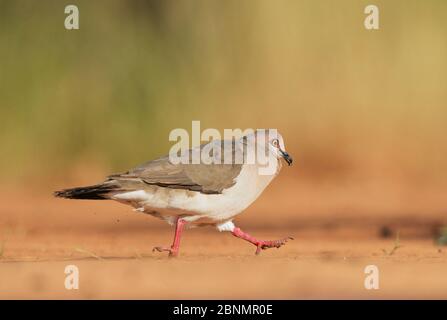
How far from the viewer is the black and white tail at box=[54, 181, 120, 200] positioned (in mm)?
8414

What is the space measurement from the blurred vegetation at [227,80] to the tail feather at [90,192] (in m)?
5.87

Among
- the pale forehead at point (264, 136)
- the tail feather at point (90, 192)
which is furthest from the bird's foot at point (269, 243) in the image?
the tail feather at point (90, 192)

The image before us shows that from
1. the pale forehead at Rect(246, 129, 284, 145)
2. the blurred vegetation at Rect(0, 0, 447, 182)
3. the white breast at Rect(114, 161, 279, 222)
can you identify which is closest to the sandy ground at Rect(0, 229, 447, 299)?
the white breast at Rect(114, 161, 279, 222)

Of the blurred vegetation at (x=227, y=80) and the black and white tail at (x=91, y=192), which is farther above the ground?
the blurred vegetation at (x=227, y=80)

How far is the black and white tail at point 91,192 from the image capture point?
841cm

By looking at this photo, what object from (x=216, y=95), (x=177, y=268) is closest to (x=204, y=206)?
(x=177, y=268)

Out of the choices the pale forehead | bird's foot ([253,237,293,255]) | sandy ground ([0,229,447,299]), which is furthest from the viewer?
the pale forehead

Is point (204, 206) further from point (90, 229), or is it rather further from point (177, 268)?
point (90, 229)

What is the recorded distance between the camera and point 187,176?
866 cm

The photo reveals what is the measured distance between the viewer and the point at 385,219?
13742 mm

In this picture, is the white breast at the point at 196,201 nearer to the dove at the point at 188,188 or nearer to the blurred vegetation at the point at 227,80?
the dove at the point at 188,188

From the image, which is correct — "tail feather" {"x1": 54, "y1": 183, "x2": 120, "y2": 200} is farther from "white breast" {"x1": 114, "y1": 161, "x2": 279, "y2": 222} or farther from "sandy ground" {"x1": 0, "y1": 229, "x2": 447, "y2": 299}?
"sandy ground" {"x1": 0, "y1": 229, "x2": 447, "y2": 299}

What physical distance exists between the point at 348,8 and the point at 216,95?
2.23 meters

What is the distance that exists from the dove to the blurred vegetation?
5.70 meters
